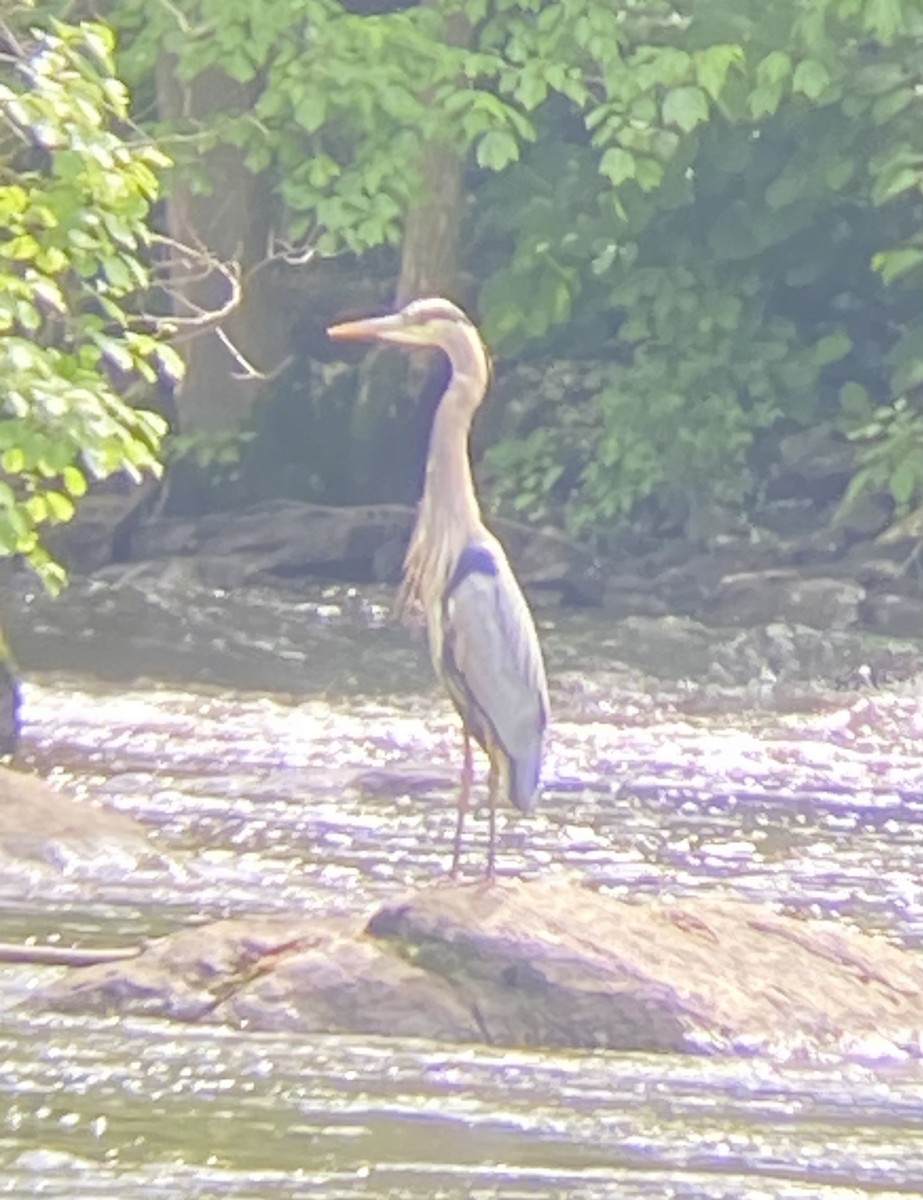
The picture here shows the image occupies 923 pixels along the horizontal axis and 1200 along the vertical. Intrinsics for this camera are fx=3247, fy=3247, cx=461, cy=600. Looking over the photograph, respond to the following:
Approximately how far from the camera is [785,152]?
1596cm

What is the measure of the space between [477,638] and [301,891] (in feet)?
3.73

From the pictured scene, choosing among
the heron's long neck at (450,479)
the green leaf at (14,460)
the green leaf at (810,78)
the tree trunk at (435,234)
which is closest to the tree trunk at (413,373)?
the tree trunk at (435,234)

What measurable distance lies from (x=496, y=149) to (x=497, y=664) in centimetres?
790

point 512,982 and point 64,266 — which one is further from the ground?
point 64,266

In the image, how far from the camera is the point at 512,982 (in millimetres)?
6195

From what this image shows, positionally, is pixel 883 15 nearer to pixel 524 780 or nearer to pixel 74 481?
pixel 524 780

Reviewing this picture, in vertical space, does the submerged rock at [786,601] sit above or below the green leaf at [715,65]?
below

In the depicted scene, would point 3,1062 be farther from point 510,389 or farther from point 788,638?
point 510,389

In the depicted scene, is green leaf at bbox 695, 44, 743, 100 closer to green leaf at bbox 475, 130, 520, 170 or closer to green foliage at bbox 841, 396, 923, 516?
green leaf at bbox 475, 130, 520, 170

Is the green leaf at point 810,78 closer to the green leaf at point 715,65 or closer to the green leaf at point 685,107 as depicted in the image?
the green leaf at point 715,65

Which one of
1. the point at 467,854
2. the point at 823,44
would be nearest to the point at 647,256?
the point at 823,44

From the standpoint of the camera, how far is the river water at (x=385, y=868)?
536 cm

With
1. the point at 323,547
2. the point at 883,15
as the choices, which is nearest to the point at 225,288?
the point at 323,547

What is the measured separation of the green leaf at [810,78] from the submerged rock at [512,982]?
8.23 meters
